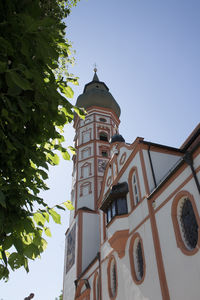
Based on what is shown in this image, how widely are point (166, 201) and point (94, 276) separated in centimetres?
876

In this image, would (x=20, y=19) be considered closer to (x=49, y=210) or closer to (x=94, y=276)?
(x=49, y=210)

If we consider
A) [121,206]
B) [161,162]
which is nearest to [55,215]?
[161,162]

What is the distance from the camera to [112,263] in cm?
1400

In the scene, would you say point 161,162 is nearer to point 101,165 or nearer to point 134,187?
point 134,187

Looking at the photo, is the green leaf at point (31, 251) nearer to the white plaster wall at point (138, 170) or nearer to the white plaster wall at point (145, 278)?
the white plaster wall at point (145, 278)

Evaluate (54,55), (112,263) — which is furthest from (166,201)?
(54,55)

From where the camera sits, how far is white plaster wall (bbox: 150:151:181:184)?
12.8 m

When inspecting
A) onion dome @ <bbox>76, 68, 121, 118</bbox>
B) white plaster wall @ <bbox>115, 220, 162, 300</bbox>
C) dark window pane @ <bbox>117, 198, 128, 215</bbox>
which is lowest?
white plaster wall @ <bbox>115, 220, 162, 300</bbox>

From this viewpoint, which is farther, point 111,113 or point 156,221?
point 111,113

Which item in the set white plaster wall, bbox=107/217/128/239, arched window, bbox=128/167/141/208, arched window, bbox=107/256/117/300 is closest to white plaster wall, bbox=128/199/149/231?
white plaster wall, bbox=107/217/128/239

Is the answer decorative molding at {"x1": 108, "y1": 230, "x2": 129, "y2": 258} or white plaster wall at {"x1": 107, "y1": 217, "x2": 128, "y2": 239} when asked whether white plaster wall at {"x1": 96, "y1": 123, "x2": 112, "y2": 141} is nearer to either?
white plaster wall at {"x1": 107, "y1": 217, "x2": 128, "y2": 239}

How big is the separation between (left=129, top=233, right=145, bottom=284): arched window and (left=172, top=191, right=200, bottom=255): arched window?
8.00 ft

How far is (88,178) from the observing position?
26.3 metres

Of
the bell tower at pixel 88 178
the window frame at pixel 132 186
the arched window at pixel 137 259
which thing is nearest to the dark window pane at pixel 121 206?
the window frame at pixel 132 186
